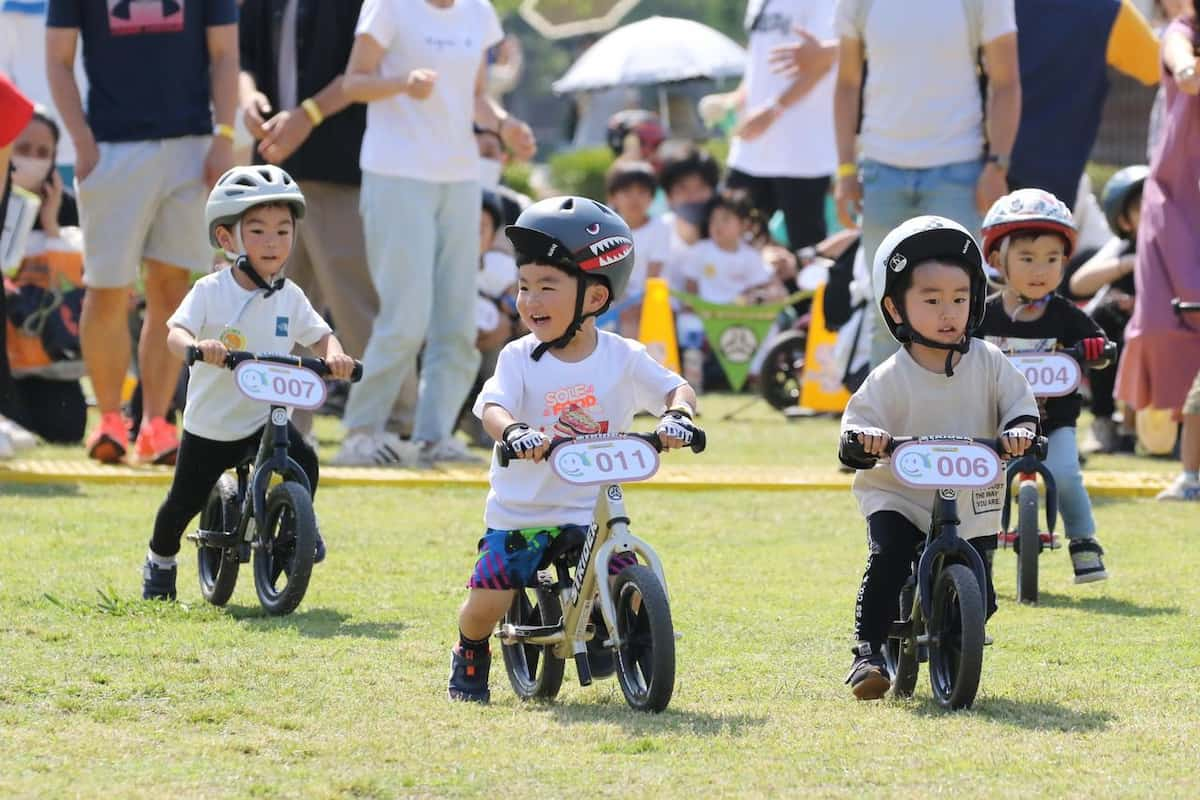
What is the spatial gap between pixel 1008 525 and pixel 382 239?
12.4 ft

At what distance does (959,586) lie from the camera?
5.38m

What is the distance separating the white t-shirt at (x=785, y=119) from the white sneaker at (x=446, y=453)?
5.25 meters

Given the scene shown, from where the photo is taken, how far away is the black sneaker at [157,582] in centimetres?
709

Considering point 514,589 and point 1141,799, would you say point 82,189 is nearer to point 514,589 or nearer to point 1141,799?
point 514,589

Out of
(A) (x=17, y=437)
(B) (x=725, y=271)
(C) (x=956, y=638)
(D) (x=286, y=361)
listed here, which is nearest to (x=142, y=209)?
(A) (x=17, y=437)

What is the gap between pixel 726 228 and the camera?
16.0m

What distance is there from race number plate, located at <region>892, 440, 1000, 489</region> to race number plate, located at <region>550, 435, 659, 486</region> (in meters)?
0.60

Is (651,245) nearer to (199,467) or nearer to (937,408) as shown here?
(199,467)

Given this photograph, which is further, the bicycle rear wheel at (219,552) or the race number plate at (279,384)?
the bicycle rear wheel at (219,552)

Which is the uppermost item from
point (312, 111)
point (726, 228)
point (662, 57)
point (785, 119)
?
point (662, 57)

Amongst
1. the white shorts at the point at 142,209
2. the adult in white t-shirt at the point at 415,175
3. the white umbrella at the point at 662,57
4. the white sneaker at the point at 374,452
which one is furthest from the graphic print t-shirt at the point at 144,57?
the white umbrella at the point at 662,57

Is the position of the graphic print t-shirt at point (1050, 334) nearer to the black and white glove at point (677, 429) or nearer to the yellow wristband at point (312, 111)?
the black and white glove at point (677, 429)

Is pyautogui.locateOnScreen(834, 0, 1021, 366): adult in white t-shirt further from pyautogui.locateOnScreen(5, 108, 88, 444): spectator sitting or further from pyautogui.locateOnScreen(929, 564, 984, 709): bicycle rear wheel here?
pyautogui.locateOnScreen(5, 108, 88, 444): spectator sitting

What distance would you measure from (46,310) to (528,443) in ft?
22.8
